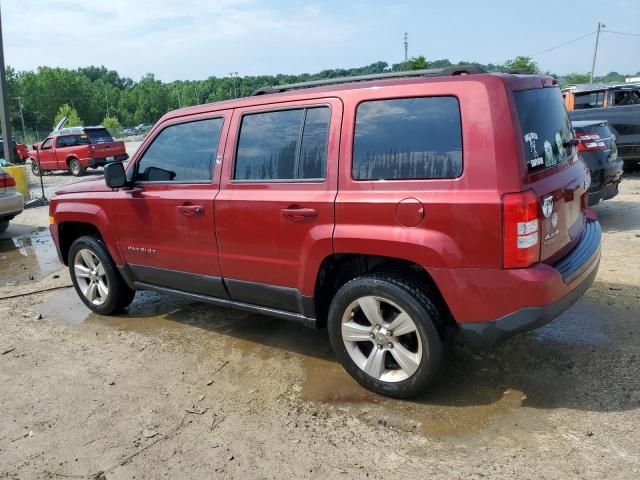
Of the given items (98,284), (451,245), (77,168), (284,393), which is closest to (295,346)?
(284,393)

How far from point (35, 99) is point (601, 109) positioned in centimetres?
10799

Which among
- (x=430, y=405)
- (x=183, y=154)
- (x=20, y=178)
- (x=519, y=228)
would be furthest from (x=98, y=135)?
(x=519, y=228)

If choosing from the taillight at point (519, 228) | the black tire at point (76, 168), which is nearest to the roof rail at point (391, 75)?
the taillight at point (519, 228)

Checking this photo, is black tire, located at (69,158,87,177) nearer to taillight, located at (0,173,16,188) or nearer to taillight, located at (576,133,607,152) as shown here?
taillight, located at (0,173,16,188)

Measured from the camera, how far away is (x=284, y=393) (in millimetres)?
3521

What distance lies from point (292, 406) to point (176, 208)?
5.86ft

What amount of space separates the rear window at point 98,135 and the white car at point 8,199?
1199 centimetres

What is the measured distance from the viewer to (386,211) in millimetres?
3100

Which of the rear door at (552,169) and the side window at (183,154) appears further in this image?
the side window at (183,154)

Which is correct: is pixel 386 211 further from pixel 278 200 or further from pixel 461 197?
pixel 278 200

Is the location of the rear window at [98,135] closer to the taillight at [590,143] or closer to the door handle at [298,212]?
the taillight at [590,143]

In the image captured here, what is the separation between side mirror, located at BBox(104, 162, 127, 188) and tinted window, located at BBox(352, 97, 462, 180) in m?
2.20

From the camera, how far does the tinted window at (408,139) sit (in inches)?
117

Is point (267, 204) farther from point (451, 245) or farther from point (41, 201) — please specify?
point (41, 201)
